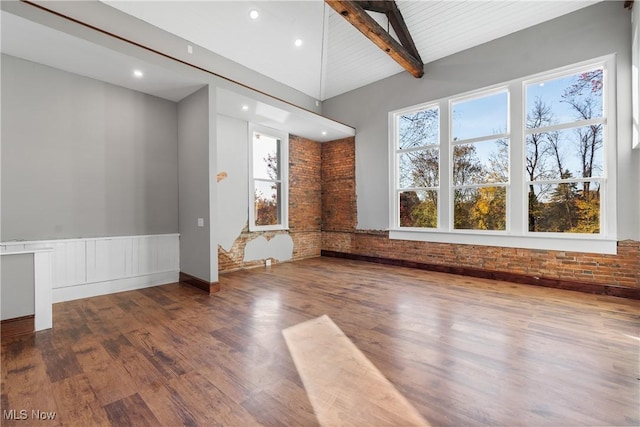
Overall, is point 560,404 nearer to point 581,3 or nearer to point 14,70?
point 581,3

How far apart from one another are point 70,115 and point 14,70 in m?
0.68

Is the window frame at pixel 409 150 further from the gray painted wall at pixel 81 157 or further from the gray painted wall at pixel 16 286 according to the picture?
the gray painted wall at pixel 16 286

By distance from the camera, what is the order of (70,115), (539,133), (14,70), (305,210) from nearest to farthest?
(14,70) → (70,115) → (539,133) → (305,210)

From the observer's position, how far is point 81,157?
4000 millimetres

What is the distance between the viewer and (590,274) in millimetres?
4293

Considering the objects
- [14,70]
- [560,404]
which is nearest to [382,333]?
[560,404]

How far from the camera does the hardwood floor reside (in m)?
1.72

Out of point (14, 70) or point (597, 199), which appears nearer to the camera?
point (14, 70)

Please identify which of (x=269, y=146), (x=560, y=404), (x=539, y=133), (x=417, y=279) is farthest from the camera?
(x=269, y=146)

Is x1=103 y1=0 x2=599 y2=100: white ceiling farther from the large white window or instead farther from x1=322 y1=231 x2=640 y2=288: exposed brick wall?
x1=322 y1=231 x2=640 y2=288: exposed brick wall

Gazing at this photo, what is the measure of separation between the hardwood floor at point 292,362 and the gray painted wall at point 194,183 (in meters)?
0.70

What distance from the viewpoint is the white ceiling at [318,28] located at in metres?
4.48

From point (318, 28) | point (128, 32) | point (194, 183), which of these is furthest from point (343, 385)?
point (318, 28)

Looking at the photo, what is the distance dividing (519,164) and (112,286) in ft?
23.0
